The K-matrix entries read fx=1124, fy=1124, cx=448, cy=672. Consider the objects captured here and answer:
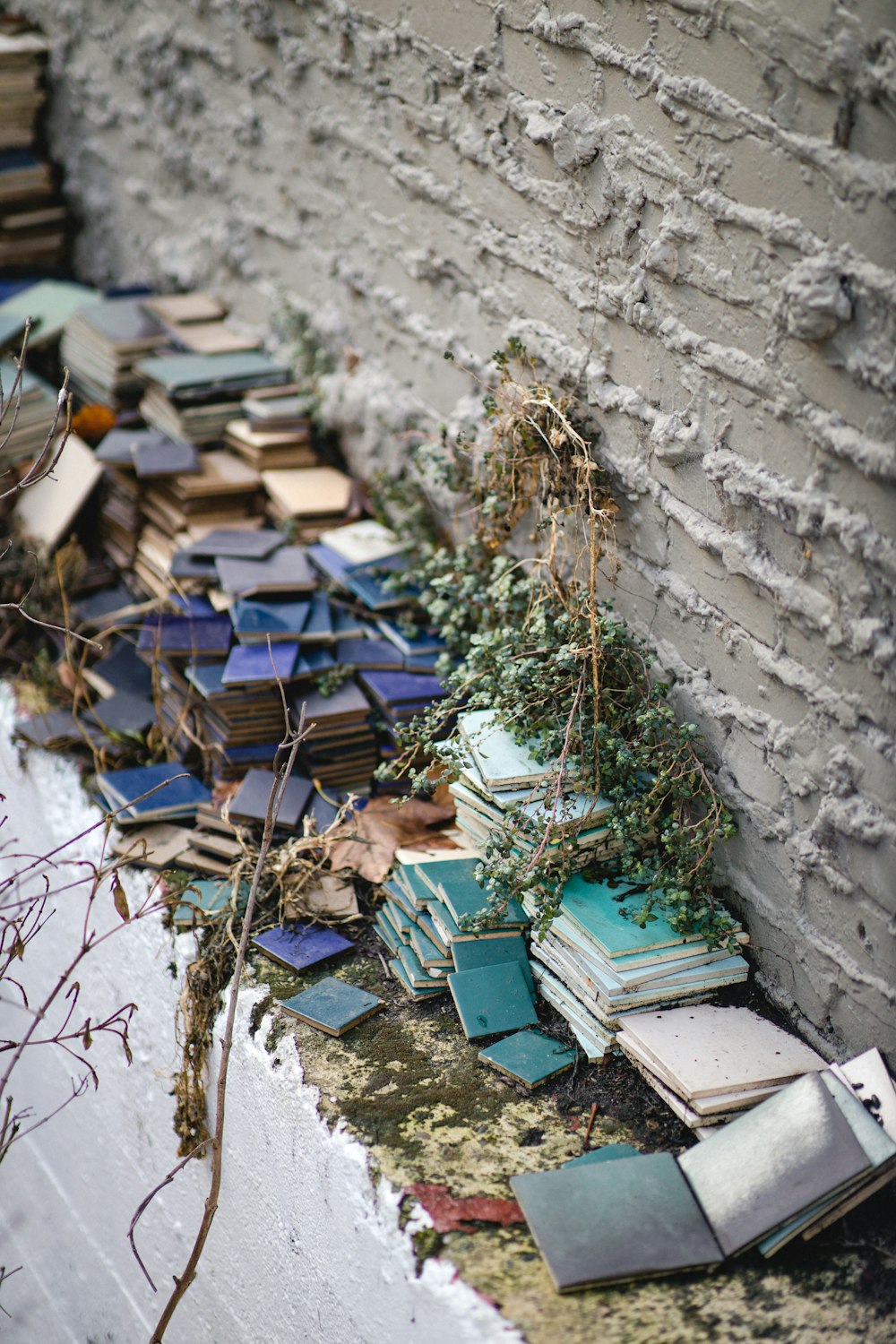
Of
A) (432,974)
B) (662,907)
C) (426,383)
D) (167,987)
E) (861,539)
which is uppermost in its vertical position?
(861,539)

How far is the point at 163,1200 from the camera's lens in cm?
289

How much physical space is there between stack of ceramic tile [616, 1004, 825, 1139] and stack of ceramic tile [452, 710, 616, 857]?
1.47ft

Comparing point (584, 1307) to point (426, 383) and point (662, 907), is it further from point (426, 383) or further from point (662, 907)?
point (426, 383)

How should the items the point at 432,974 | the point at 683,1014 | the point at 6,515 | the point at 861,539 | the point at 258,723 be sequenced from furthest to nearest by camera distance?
the point at 6,515 < the point at 258,723 < the point at 432,974 < the point at 683,1014 < the point at 861,539

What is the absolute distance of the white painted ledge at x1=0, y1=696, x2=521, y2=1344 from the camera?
2201mm

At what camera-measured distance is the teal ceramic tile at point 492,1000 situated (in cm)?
258

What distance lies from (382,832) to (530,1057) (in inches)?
32.4

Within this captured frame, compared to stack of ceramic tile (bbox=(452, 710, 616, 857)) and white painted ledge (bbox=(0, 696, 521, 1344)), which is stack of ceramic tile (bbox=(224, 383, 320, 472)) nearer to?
white painted ledge (bbox=(0, 696, 521, 1344))

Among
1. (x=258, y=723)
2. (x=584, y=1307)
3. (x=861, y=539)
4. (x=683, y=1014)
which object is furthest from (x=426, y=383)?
(x=584, y=1307)

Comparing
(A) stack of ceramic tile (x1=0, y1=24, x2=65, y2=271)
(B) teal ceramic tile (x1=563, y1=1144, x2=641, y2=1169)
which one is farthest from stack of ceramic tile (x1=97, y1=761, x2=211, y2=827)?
(A) stack of ceramic tile (x1=0, y1=24, x2=65, y2=271)

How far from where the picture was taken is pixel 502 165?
3.16m

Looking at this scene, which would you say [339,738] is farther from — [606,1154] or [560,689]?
[606,1154]

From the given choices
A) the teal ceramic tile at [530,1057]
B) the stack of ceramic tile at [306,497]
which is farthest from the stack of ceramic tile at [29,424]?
the teal ceramic tile at [530,1057]

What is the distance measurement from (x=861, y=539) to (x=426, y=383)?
1.99 metres
